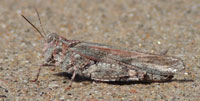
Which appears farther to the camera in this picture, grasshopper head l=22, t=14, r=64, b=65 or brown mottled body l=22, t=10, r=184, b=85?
grasshopper head l=22, t=14, r=64, b=65

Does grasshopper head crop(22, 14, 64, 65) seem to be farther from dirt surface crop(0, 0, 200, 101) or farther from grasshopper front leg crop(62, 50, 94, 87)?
dirt surface crop(0, 0, 200, 101)

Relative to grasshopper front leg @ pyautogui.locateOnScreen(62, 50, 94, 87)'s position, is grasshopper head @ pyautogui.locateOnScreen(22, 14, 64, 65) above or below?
above

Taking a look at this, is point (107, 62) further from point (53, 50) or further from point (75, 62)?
point (53, 50)

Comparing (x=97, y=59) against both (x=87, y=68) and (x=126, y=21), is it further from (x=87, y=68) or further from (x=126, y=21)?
(x=126, y=21)

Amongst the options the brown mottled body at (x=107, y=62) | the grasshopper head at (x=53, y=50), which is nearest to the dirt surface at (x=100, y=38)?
the brown mottled body at (x=107, y=62)

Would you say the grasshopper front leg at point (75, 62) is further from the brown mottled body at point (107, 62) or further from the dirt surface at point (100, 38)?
the dirt surface at point (100, 38)

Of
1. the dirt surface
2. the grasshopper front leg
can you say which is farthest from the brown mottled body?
the dirt surface

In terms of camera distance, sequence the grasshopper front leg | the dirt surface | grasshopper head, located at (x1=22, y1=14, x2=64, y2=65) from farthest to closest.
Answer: grasshopper head, located at (x1=22, y1=14, x2=64, y2=65)
the grasshopper front leg
the dirt surface

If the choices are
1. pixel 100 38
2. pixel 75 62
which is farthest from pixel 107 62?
pixel 100 38
